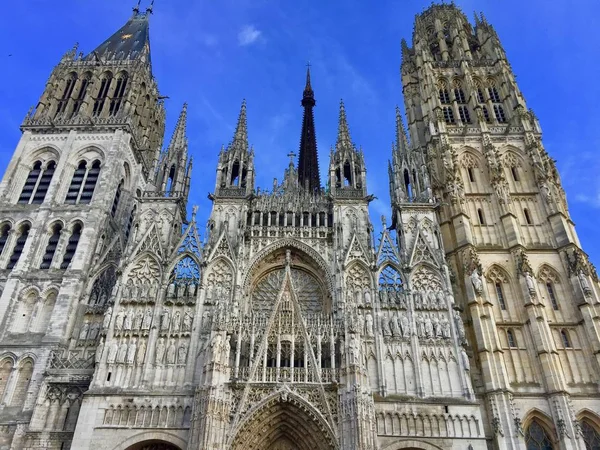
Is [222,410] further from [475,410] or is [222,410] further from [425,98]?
[425,98]

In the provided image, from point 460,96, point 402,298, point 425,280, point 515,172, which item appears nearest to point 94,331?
point 402,298

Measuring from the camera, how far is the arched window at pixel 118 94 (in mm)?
37094

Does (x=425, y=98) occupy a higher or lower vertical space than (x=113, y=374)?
higher

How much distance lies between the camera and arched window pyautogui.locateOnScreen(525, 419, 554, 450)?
23859 mm

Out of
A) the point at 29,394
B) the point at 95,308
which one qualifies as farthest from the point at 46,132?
the point at 29,394

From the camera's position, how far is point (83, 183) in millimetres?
32281

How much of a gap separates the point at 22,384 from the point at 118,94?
22.6m

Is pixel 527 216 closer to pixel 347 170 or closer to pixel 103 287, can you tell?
pixel 347 170

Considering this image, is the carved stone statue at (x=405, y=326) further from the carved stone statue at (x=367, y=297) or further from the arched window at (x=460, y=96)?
the arched window at (x=460, y=96)

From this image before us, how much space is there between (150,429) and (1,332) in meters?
10.4

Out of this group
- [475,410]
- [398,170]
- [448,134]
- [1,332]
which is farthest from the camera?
[448,134]

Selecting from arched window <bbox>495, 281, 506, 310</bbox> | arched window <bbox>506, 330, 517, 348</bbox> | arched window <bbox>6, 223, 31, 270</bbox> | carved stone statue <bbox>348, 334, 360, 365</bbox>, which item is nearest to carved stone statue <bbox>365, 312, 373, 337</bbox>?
carved stone statue <bbox>348, 334, 360, 365</bbox>

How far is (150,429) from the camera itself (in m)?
22.2

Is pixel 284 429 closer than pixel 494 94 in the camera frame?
Yes
